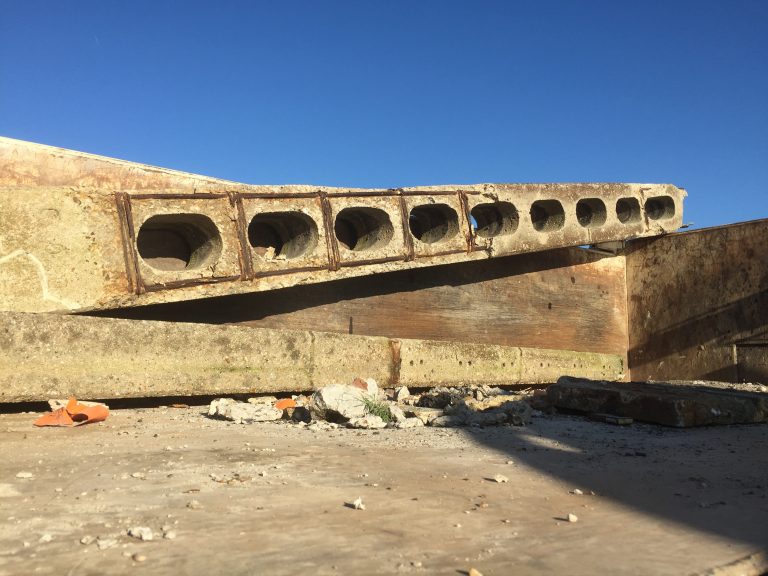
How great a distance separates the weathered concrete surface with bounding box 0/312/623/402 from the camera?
5086mm

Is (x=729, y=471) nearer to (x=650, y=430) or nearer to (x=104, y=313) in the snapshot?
(x=650, y=430)

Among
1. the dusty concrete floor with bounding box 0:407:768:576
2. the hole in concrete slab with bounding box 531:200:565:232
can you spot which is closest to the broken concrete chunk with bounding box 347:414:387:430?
the dusty concrete floor with bounding box 0:407:768:576

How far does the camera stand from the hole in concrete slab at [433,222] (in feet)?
25.3

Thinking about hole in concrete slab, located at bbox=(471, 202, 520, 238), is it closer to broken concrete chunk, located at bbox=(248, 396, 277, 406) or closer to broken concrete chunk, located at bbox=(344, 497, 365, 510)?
broken concrete chunk, located at bbox=(248, 396, 277, 406)

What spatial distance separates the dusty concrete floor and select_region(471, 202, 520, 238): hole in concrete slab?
12.6 feet

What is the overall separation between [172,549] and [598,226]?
7876 mm

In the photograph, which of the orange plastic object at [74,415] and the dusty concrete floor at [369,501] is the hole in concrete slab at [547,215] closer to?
the dusty concrete floor at [369,501]

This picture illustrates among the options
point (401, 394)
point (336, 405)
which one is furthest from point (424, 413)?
point (401, 394)

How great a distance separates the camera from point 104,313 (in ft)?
18.9

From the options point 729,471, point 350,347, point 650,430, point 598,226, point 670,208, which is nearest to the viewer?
point 729,471

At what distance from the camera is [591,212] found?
30.5 feet

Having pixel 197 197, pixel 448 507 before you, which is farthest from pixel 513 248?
pixel 448 507

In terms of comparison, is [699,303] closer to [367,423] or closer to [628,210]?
[628,210]

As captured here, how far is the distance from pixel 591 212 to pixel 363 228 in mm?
3573
